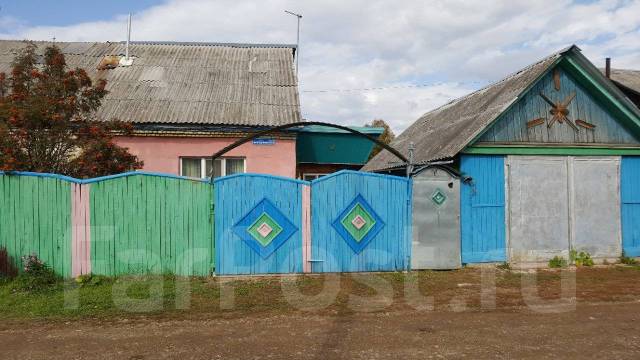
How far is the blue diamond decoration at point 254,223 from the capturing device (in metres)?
9.54

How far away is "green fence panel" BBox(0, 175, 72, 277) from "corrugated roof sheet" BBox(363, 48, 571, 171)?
776 centimetres

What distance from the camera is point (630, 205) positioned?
11.6m

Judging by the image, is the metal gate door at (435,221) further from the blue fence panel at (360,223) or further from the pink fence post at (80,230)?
the pink fence post at (80,230)

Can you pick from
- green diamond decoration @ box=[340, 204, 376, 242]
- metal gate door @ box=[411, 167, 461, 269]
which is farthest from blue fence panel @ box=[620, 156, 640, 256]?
green diamond decoration @ box=[340, 204, 376, 242]

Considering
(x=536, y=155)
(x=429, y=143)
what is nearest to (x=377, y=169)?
(x=429, y=143)

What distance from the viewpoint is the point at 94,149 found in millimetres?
9641

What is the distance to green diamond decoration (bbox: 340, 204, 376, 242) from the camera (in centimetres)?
991

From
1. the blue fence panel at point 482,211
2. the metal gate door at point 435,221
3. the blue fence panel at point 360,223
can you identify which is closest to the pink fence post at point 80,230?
the blue fence panel at point 360,223

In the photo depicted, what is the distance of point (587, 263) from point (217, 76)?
11939 mm

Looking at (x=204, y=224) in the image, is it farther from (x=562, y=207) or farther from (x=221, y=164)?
(x=562, y=207)

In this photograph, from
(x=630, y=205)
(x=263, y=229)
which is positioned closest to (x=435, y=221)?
(x=263, y=229)

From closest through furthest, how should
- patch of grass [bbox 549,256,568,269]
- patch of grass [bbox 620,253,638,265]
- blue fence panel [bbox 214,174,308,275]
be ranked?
blue fence panel [bbox 214,174,308,275], patch of grass [bbox 549,256,568,269], patch of grass [bbox 620,253,638,265]

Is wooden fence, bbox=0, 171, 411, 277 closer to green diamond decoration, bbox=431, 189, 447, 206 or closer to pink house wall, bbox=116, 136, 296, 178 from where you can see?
green diamond decoration, bbox=431, 189, 447, 206

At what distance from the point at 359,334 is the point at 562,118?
26.1 ft
